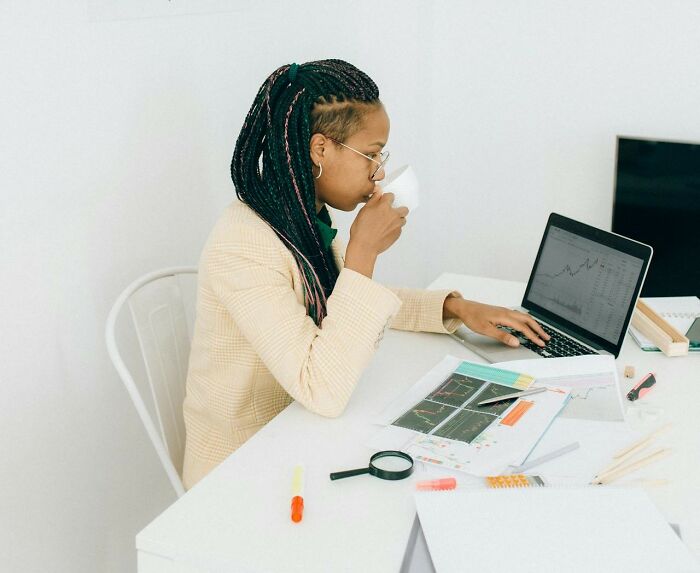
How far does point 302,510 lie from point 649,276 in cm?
129

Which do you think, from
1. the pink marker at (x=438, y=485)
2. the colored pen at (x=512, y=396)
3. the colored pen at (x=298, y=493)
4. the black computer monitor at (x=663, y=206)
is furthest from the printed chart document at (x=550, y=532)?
the black computer monitor at (x=663, y=206)

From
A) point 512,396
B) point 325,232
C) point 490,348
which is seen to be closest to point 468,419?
point 512,396

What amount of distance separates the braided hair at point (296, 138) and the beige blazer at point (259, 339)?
35mm

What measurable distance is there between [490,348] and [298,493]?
2.03 feet

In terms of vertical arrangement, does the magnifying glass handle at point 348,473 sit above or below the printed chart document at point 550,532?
below

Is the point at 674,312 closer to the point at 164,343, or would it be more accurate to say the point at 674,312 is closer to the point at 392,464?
the point at 392,464

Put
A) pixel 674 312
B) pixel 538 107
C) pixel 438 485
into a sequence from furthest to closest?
pixel 538 107 → pixel 674 312 → pixel 438 485

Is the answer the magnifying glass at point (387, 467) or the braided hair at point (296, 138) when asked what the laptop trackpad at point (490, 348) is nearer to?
the braided hair at point (296, 138)

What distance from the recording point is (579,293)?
1.55m

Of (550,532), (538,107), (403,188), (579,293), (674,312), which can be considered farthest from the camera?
(538,107)

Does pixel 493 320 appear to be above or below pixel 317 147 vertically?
below

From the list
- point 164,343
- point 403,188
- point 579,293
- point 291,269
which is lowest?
point 164,343

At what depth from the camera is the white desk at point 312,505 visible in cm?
89

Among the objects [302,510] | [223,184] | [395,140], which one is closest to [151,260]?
[223,184]
